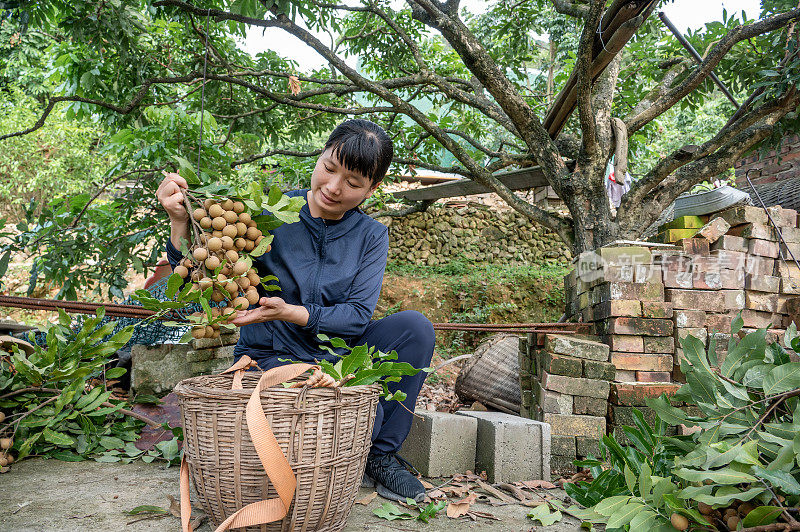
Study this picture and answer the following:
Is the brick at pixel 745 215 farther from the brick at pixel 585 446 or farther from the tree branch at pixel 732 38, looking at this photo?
the brick at pixel 585 446

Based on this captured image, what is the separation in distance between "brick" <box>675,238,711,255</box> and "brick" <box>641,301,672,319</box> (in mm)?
320

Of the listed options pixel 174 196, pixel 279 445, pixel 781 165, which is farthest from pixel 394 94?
pixel 781 165

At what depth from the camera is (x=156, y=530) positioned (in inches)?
59.4

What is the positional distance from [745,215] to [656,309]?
710mm

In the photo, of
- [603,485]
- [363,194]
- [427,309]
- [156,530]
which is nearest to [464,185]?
[427,309]

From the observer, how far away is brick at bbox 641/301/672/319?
8.44ft

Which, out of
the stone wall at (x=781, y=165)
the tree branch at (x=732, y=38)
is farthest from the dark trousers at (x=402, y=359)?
the stone wall at (x=781, y=165)

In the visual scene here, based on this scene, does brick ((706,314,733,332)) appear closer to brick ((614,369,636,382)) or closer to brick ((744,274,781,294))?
brick ((744,274,781,294))

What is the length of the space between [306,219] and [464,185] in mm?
Answer: 3621

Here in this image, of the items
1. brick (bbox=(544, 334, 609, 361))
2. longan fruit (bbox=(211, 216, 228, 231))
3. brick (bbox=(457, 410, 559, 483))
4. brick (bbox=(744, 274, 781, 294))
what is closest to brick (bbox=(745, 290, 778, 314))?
brick (bbox=(744, 274, 781, 294))

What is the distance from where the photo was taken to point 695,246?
2.67m

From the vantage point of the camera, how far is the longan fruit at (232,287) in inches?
59.2

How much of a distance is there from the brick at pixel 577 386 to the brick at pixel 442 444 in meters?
0.40

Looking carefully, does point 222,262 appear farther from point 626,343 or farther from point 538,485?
point 626,343
